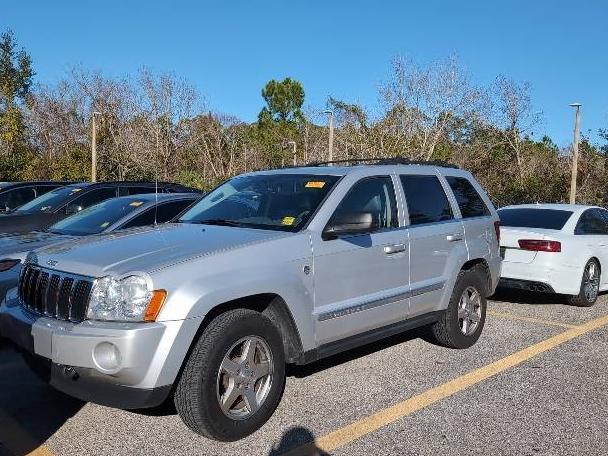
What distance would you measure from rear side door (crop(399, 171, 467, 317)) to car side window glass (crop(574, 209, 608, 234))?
A: 3.45m

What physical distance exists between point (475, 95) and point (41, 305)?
2818 centimetres

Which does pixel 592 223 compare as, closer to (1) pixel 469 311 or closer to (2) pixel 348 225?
(1) pixel 469 311

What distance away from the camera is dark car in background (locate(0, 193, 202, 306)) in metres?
6.19

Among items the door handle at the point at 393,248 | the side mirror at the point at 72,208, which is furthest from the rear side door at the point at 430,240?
the side mirror at the point at 72,208

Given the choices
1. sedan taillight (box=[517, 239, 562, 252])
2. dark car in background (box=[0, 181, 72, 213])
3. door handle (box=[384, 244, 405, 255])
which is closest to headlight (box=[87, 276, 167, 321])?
door handle (box=[384, 244, 405, 255])

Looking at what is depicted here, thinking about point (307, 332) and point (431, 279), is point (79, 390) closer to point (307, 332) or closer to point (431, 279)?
point (307, 332)

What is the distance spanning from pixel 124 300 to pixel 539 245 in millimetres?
6176

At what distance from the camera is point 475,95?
1163 inches

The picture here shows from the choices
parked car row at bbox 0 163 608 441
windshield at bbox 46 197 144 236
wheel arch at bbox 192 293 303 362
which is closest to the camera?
parked car row at bbox 0 163 608 441

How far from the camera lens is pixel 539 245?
322 inches

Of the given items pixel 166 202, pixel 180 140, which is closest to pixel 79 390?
pixel 166 202

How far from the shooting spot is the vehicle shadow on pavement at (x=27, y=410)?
3.95m

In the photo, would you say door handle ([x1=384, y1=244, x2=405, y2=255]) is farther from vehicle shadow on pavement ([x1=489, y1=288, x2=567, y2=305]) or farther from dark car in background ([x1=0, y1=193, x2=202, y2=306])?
vehicle shadow on pavement ([x1=489, y1=288, x2=567, y2=305])

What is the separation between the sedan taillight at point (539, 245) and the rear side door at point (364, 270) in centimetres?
359
